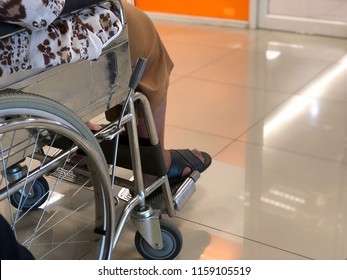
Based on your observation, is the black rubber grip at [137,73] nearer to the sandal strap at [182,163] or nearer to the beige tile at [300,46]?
the sandal strap at [182,163]

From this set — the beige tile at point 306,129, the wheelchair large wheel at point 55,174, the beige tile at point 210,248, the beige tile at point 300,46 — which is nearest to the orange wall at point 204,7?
the beige tile at point 300,46

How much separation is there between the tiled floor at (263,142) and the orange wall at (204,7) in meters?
0.29

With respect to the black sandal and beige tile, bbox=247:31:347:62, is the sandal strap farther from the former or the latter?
beige tile, bbox=247:31:347:62

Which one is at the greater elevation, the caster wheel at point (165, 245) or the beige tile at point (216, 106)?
the caster wheel at point (165, 245)

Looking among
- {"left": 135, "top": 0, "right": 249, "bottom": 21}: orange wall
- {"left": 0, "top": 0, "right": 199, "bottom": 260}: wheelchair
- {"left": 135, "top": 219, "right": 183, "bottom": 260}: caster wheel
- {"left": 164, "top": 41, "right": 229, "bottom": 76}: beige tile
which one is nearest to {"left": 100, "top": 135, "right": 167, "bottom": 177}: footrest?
{"left": 0, "top": 0, "right": 199, "bottom": 260}: wheelchair

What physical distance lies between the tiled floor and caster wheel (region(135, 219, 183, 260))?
52mm

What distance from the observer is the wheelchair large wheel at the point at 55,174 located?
0.89m

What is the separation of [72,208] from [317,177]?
76 centimetres

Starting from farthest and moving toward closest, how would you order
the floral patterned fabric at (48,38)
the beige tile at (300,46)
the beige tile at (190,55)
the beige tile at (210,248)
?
the beige tile at (300,46)
the beige tile at (190,55)
the beige tile at (210,248)
the floral patterned fabric at (48,38)

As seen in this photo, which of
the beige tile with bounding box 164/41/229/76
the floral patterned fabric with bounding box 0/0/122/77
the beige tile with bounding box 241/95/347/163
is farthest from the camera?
the beige tile with bounding box 164/41/229/76

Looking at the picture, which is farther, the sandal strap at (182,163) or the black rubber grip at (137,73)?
the sandal strap at (182,163)

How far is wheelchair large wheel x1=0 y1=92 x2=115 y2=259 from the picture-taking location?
2.92 ft

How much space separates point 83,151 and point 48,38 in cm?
23

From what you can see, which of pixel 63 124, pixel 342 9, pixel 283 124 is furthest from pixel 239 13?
pixel 63 124
